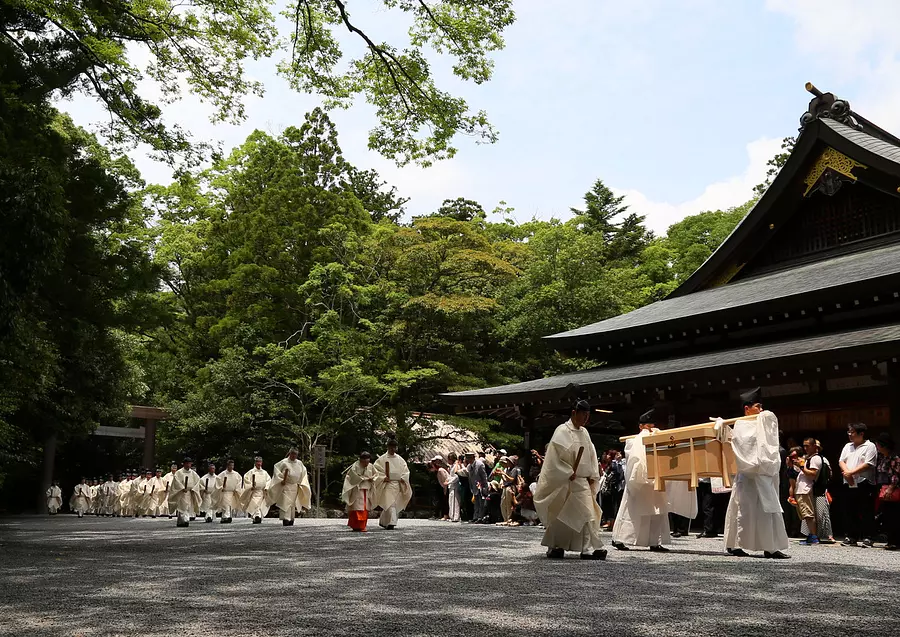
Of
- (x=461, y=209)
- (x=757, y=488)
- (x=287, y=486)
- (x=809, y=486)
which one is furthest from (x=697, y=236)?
(x=757, y=488)

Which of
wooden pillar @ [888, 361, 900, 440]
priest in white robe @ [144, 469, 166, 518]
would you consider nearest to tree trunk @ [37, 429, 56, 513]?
priest in white robe @ [144, 469, 166, 518]

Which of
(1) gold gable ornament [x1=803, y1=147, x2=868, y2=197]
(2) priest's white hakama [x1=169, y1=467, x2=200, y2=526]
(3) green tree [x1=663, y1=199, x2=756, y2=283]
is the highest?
(3) green tree [x1=663, y1=199, x2=756, y2=283]

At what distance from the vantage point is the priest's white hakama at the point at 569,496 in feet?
26.1

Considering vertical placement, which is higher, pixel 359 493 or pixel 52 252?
pixel 52 252

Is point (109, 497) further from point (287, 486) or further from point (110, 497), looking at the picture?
point (287, 486)

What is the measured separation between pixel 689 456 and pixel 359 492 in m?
6.77

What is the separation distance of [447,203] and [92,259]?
2874 centimetres

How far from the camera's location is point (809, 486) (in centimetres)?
1077

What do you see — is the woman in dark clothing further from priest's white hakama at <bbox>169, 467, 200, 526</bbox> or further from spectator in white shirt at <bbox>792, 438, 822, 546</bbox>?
priest's white hakama at <bbox>169, 467, 200, 526</bbox>

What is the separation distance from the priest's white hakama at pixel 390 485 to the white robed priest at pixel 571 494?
6533 mm

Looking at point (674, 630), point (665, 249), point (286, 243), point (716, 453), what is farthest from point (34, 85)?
point (665, 249)

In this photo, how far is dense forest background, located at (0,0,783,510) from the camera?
1109cm

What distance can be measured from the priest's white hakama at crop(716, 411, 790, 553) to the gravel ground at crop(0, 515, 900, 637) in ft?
1.05

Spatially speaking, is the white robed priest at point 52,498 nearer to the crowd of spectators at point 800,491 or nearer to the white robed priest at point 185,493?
the white robed priest at point 185,493
